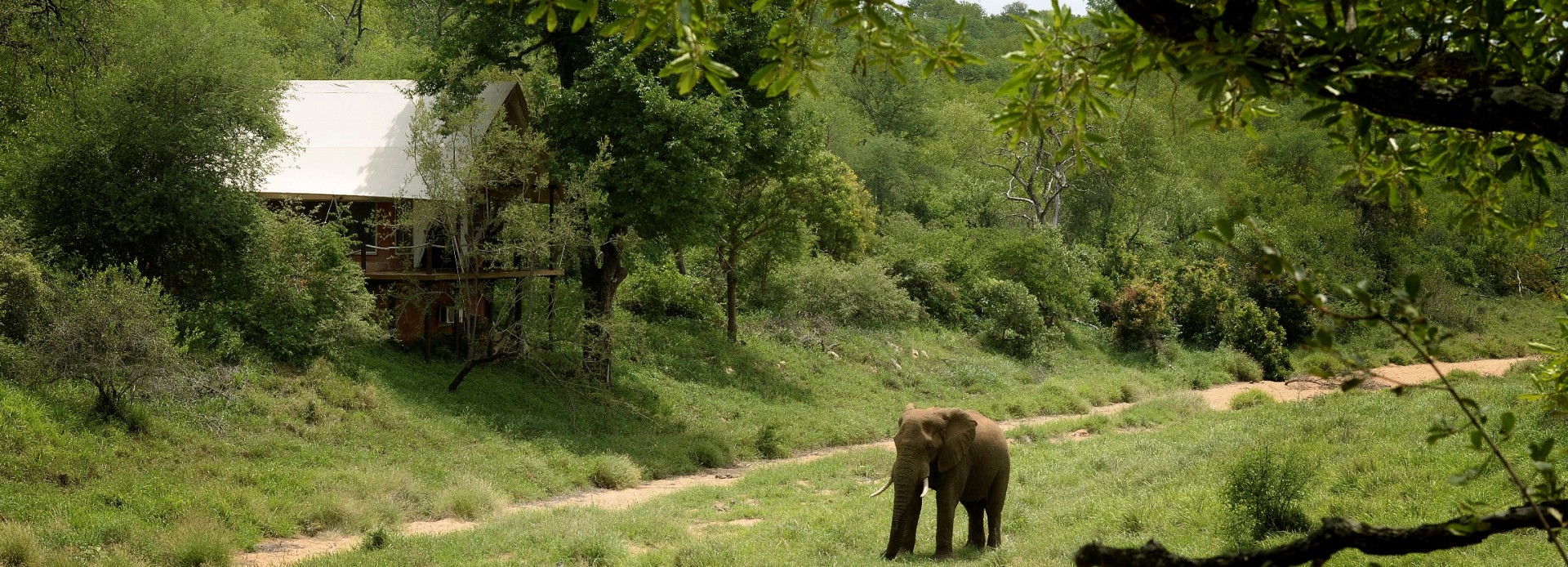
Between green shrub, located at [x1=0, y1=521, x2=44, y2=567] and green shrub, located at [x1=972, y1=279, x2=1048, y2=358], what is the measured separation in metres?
27.2

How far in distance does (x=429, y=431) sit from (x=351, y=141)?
8437mm

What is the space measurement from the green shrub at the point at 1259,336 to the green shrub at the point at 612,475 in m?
24.0

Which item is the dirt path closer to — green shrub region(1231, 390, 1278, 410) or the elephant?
green shrub region(1231, 390, 1278, 410)

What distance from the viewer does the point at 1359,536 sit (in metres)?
2.34

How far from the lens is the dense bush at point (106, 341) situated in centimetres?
1424

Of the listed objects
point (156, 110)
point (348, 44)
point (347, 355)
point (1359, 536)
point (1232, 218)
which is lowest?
point (347, 355)

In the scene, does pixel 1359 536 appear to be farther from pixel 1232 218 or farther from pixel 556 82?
pixel 556 82

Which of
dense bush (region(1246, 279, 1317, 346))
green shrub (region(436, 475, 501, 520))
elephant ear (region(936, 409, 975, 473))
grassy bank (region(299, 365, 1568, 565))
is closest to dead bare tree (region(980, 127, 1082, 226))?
dense bush (region(1246, 279, 1317, 346))

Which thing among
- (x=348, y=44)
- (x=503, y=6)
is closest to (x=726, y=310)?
(x=503, y=6)

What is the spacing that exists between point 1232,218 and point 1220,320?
36660 millimetres

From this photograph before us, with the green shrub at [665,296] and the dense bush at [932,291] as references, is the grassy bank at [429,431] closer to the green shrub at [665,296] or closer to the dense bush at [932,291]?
the green shrub at [665,296]

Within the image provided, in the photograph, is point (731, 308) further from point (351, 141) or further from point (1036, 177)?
point (1036, 177)

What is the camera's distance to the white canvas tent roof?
70.3 ft

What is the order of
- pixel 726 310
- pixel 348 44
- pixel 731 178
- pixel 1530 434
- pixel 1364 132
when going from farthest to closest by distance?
pixel 348 44 → pixel 726 310 → pixel 731 178 → pixel 1530 434 → pixel 1364 132
